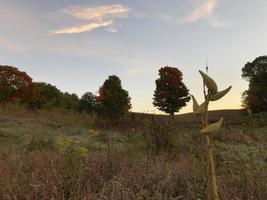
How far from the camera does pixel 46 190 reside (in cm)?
319

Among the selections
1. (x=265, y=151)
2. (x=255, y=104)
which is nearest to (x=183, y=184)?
(x=265, y=151)

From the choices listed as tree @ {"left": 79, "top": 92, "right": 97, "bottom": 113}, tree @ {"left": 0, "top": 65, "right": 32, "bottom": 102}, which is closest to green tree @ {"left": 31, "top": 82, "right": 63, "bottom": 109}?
tree @ {"left": 0, "top": 65, "right": 32, "bottom": 102}

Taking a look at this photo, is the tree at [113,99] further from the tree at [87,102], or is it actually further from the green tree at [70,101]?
the green tree at [70,101]

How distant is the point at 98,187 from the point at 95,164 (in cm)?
67

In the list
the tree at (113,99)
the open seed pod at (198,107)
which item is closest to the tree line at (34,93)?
the tree at (113,99)

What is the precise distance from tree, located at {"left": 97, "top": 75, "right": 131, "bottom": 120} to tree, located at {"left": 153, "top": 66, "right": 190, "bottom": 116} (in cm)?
1740

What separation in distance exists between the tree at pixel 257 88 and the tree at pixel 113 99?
65.4ft

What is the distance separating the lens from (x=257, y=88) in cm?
4766

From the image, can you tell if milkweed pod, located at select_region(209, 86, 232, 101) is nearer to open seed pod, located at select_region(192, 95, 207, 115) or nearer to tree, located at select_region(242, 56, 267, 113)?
open seed pod, located at select_region(192, 95, 207, 115)

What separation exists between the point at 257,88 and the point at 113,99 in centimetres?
2362

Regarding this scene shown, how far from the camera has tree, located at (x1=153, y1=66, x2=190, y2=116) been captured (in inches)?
2020

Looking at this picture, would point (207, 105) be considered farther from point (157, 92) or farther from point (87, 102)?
point (157, 92)

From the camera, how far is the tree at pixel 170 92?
168 ft

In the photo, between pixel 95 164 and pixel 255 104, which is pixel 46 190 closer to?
pixel 95 164
